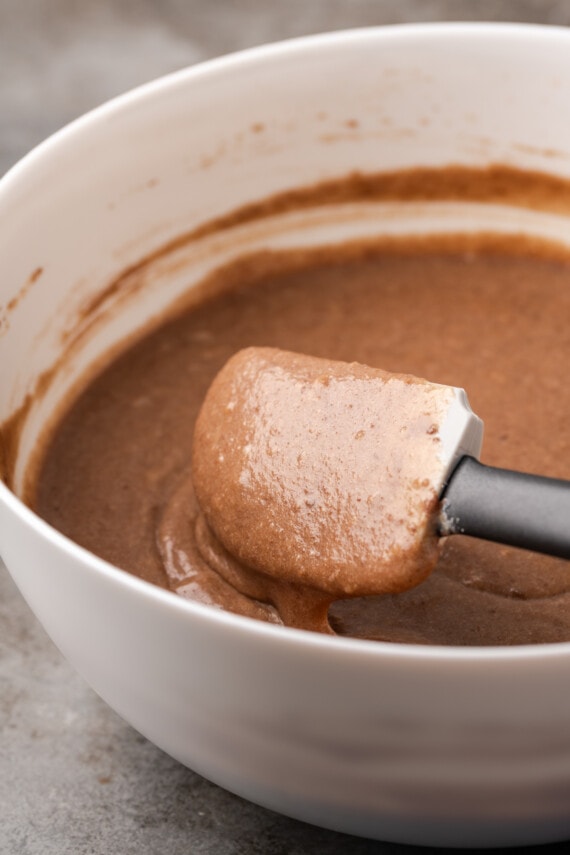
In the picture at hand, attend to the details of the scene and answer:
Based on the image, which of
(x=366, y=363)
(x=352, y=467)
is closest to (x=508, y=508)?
(x=352, y=467)

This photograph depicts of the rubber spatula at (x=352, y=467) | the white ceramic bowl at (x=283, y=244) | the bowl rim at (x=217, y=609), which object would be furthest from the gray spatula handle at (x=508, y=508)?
the white ceramic bowl at (x=283, y=244)

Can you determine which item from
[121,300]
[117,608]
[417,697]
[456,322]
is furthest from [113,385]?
[417,697]

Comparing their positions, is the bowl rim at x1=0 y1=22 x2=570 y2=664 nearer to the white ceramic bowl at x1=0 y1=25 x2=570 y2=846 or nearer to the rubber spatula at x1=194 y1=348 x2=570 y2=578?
the white ceramic bowl at x1=0 y1=25 x2=570 y2=846

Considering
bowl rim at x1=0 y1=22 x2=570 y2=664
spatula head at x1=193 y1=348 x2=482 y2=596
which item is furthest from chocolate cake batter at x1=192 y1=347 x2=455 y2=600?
bowl rim at x1=0 y1=22 x2=570 y2=664

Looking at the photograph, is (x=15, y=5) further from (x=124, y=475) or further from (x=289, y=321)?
(x=124, y=475)

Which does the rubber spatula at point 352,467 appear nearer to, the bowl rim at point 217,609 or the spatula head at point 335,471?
the spatula head at point 335,471

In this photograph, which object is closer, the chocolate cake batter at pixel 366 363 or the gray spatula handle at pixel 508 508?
the gray spatula handle at pixel 508 508
